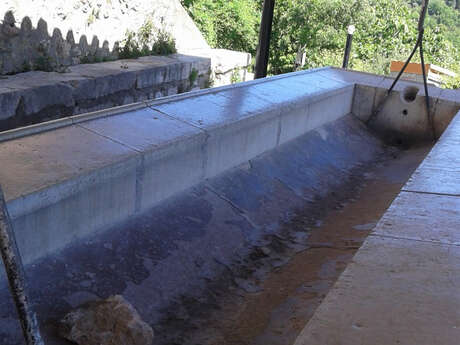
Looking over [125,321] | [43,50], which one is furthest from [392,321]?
[43,50]

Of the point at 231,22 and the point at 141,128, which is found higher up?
the point at 231,22

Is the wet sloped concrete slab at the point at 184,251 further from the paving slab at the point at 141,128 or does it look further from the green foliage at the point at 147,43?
→ the green foliage at the point at 147,43

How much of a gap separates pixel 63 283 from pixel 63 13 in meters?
6.11

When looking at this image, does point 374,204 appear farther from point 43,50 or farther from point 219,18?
point 219,18

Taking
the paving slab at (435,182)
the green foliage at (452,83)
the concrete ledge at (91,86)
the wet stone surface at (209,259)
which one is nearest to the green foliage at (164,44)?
the concrete ledge at (91,86)

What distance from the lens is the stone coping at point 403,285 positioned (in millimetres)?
2213

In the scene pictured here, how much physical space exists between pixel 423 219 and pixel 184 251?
1.65 m

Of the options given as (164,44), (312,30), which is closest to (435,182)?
(164,44)

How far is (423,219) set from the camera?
3365 millimetres

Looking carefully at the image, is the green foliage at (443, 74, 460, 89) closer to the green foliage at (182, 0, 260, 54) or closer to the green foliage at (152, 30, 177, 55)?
the green foliage at (182, 0, 260, 54)

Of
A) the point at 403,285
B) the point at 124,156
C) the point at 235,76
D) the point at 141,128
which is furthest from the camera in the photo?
the point at 235,76

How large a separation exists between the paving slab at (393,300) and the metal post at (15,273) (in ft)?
3.31

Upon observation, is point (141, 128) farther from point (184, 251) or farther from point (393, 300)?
point (393, 300)

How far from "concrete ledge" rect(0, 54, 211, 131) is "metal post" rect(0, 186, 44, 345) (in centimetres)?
456
